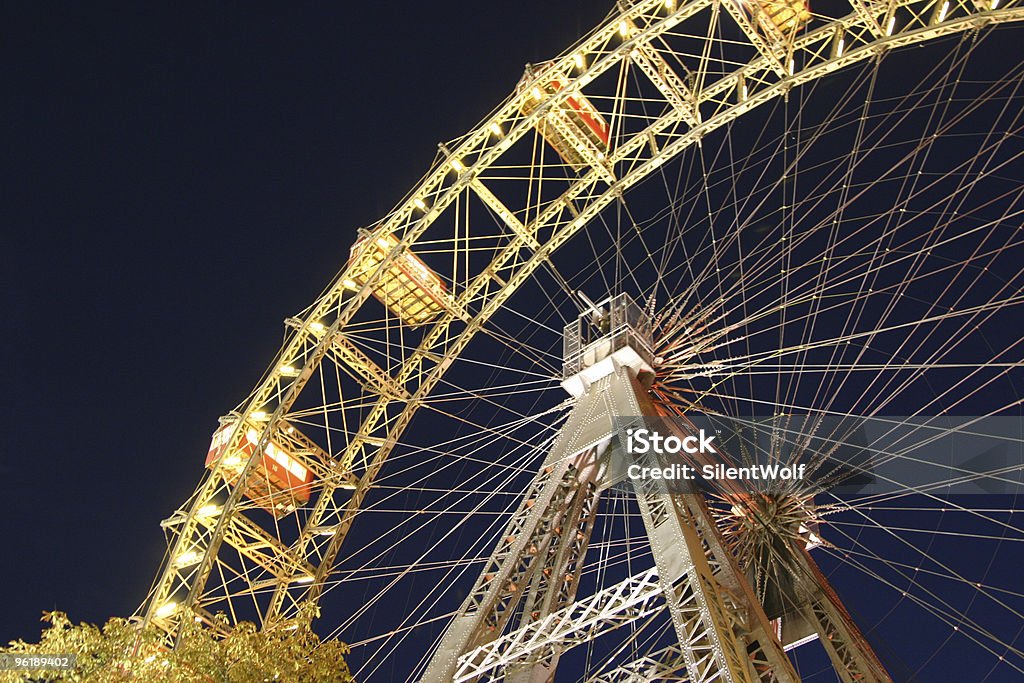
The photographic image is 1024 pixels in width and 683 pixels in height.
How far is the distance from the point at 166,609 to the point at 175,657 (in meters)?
5.87

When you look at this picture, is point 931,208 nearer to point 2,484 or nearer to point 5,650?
point 5,650

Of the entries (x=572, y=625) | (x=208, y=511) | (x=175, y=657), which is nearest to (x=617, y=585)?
(x=572, y=625)

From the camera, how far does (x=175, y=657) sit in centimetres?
986

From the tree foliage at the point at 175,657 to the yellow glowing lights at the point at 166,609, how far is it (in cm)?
484

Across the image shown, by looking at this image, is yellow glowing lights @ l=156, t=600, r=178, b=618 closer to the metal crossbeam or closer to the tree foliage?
the tree foliage

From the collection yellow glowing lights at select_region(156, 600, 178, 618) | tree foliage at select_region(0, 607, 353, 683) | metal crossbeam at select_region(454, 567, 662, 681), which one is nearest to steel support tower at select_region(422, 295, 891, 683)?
metal crossbeam at select_region(454, 567, 662, 681)

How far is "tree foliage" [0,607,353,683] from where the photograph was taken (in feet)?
32.0

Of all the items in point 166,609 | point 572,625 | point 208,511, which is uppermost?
point 208,511

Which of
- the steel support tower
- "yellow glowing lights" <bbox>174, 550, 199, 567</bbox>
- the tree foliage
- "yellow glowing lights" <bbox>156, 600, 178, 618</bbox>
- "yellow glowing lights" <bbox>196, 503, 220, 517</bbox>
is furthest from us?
"yellow glowing lights" <bbox>196, 503, 220, 517</bbox>

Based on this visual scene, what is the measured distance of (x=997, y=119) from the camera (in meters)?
10.5

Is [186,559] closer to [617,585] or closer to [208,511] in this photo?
[208,511]

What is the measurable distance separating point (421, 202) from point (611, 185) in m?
3.37

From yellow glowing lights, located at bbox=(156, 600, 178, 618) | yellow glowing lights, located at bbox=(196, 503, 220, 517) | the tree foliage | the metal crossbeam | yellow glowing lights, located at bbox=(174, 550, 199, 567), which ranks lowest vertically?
the metal crossbeam

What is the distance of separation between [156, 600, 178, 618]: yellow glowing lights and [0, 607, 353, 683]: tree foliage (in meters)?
4.84
